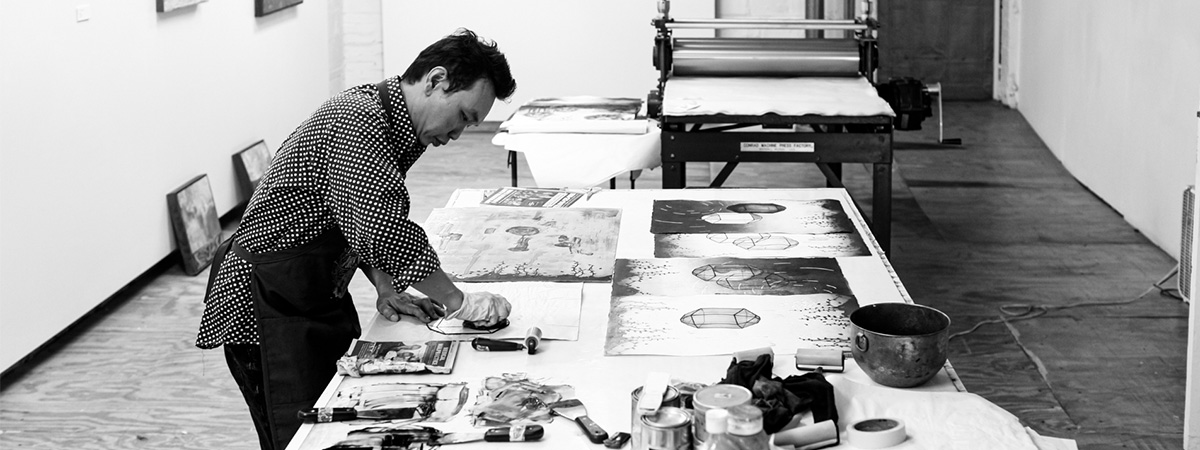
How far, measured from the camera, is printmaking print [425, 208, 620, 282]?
2771 millimetres

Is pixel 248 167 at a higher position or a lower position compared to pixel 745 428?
lower

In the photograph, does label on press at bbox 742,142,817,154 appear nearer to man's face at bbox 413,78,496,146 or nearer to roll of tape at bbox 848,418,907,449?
man's face at bbox 413,78,496,146

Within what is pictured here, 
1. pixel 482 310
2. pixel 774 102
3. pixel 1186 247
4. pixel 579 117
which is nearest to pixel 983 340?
pixel 1186 247

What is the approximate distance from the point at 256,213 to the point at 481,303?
45cm

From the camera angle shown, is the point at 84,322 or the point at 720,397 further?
the point at 84,322

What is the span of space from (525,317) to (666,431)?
0.82 m

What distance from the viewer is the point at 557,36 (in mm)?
8781

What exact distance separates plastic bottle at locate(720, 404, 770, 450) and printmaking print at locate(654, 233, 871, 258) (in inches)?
51.3

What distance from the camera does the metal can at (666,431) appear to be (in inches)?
65.1

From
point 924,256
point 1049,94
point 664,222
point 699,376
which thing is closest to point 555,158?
point 664,222

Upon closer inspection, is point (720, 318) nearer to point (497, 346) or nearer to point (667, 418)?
point (497, 346)

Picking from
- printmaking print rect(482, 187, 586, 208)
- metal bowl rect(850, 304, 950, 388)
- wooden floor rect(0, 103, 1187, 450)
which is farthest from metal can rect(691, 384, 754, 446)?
wooden floor rect(0, 103, 1187, 450)

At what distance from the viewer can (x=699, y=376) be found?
6.85 feet

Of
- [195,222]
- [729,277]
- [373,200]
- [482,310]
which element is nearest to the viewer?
[373,200]
